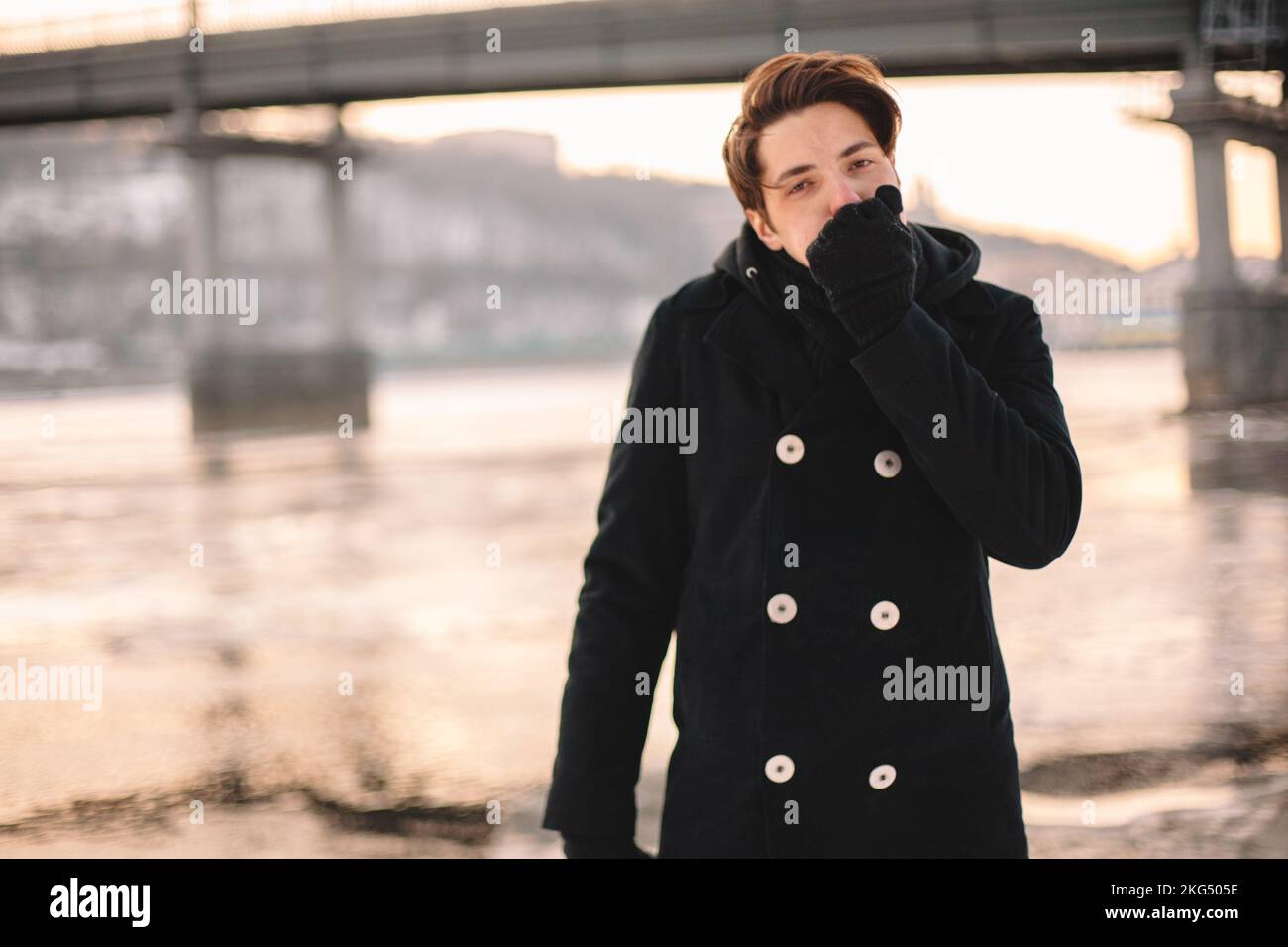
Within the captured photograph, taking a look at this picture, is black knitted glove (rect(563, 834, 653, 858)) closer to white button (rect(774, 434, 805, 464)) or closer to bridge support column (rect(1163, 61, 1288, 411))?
white button (rect(774, 434, 805, 464))

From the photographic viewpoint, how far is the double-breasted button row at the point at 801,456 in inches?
79.4

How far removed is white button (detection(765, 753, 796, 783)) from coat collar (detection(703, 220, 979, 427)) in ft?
1.74

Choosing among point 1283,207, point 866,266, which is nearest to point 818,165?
point 866,266

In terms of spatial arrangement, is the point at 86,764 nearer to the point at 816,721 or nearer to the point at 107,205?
the point at 816,721

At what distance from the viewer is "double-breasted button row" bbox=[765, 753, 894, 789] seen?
1.98 meters

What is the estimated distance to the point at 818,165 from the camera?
6.46ft

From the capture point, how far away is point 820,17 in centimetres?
2556

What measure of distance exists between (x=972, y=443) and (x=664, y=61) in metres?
26.0

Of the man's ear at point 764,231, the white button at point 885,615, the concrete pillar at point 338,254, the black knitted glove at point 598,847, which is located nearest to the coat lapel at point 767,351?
the man's ear at point 764,231

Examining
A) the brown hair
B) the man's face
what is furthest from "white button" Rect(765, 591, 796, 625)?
the brown hair

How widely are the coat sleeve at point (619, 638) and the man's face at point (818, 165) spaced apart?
0.45 m

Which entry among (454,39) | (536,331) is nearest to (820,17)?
(454,39)

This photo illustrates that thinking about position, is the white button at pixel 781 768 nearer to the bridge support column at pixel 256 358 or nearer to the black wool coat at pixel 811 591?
the black wool coat at pixel 811 591
